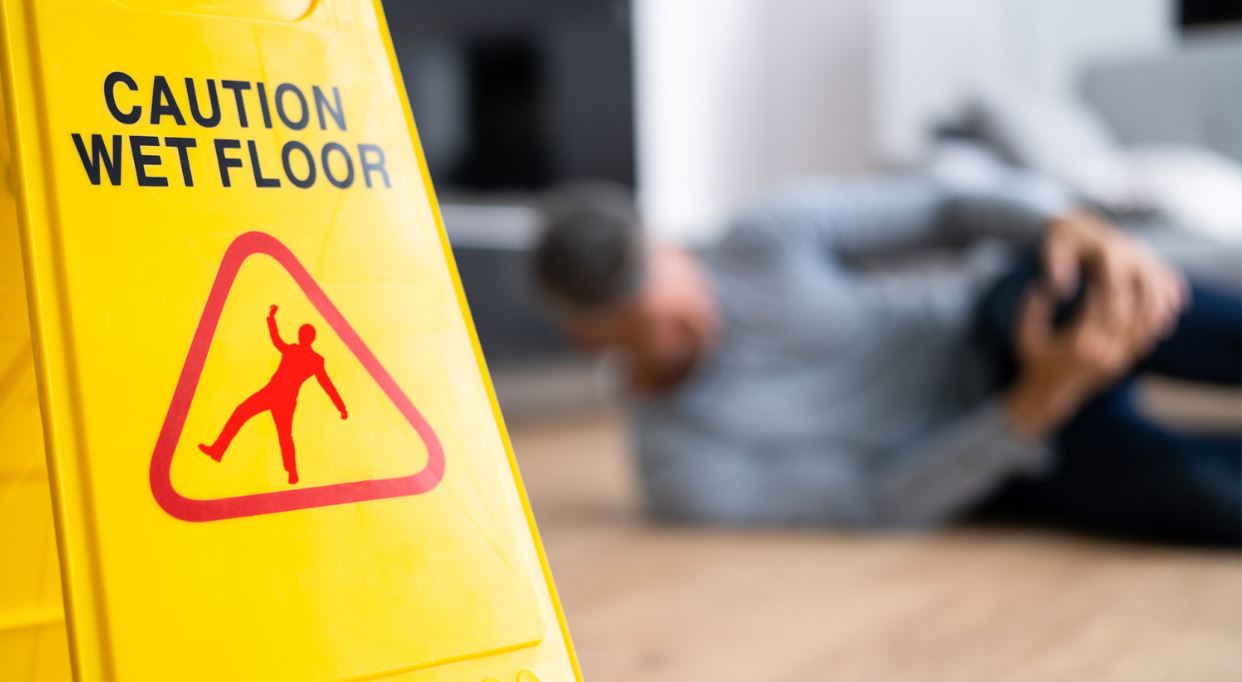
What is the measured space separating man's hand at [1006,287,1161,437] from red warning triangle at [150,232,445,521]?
976 millimetres

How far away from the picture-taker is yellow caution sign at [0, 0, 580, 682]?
0.60m

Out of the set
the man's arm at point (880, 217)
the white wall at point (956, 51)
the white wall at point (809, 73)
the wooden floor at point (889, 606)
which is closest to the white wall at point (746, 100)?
the white wall at point (809, 73)

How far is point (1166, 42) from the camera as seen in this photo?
12.9 feet

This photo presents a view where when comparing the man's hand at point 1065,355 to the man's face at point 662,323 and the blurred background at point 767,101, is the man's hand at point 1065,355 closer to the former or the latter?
the man's face at point 662,323

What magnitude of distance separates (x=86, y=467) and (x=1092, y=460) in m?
1.28

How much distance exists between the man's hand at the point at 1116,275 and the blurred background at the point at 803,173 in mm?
302

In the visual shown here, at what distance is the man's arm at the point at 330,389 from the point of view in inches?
26.7

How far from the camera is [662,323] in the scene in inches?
68.8

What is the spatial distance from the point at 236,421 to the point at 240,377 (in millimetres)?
25

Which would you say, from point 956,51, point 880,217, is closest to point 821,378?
point 880,217

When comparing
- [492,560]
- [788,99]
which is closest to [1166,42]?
[788,99]

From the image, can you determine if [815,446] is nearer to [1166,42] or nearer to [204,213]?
[204,213]

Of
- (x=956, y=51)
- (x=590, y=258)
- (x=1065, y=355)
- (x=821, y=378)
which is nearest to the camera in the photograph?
(x=1065, y=355)

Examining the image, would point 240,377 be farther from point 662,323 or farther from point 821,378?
point 821,378
